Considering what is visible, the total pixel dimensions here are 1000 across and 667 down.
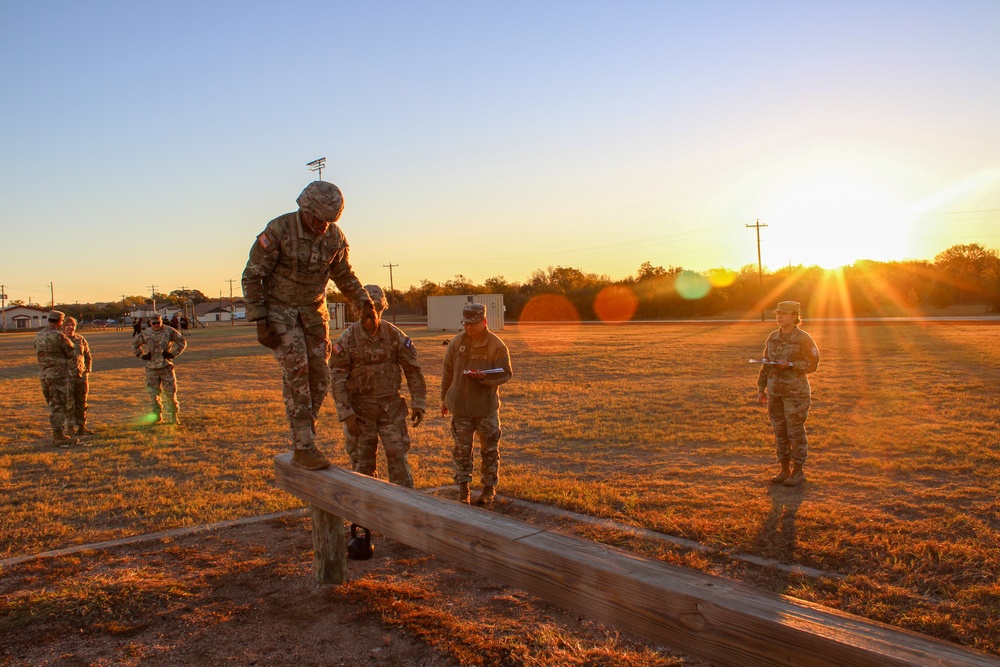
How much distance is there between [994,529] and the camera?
A: 5.76 m

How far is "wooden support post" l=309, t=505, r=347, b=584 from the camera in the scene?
15.7 feet

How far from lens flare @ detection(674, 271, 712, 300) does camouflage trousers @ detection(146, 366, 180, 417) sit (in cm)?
5505

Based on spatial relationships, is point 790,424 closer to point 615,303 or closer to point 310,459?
point 310,459

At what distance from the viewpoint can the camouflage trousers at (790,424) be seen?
23.8ft

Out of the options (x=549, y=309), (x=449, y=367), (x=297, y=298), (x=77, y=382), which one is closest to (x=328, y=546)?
(x=297, y=298)

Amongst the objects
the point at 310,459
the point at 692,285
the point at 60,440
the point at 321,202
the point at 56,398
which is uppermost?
the point at 692,285

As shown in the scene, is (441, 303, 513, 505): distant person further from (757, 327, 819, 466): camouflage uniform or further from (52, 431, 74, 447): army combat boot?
(52, 431, 74, 447): army combat boot

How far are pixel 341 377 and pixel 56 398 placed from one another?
7238 millimetres

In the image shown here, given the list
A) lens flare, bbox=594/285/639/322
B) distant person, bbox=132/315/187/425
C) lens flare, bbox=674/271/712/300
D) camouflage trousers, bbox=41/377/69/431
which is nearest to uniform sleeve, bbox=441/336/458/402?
distant person, bbox=132/315/187/425

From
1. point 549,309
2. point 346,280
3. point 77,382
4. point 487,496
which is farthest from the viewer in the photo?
point 549,309

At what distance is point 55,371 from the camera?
35.0 ft

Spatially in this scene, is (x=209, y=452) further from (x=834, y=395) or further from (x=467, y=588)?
(x=834, y=395)

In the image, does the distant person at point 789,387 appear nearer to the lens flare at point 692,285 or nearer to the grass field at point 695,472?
the grass field at point 695,472

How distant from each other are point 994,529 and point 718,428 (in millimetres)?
4948
